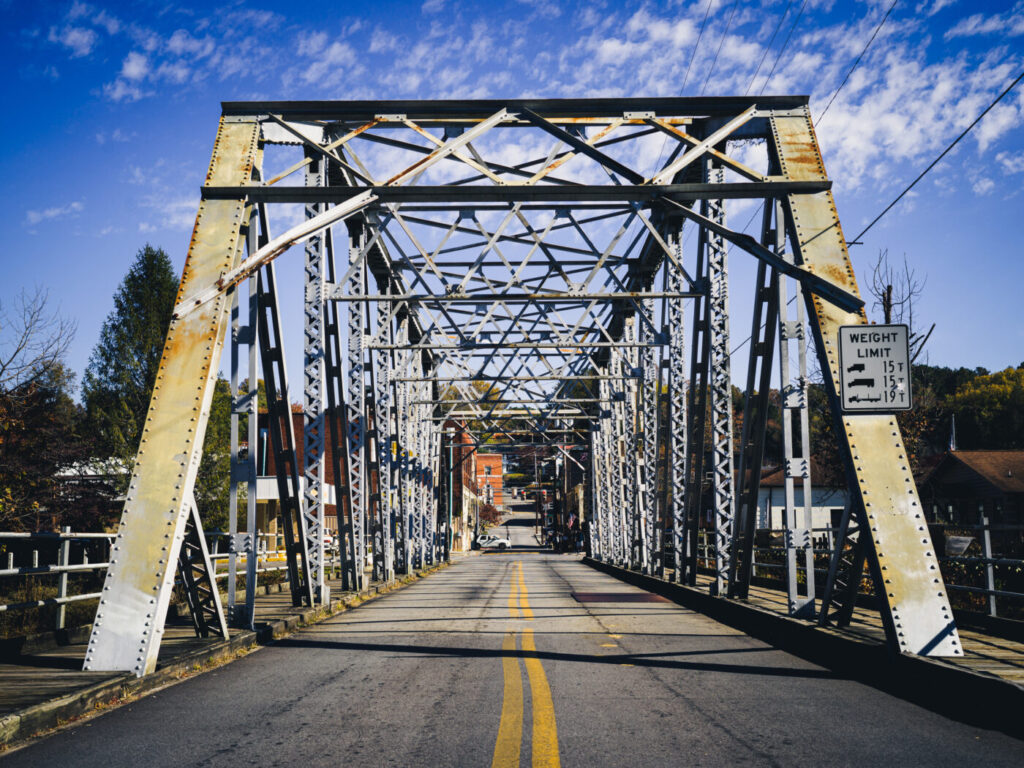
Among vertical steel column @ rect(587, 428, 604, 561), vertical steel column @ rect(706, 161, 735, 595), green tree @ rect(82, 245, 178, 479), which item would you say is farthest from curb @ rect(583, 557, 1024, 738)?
green tree @ rect(82, 245, 178, 479)

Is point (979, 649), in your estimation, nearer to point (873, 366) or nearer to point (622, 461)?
point (873, 366)

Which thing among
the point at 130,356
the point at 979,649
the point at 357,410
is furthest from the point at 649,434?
the point at 130,356

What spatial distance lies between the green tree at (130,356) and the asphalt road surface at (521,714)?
33091 millimetres

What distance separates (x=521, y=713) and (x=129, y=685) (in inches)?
138

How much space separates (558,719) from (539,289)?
18.3m

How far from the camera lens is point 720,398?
15164 mm

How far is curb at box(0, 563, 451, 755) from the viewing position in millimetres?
5781

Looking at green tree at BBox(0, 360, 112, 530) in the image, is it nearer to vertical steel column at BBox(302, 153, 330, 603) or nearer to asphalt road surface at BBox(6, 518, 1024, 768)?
vertical steel column at BBox(302, 153, 330, 603)

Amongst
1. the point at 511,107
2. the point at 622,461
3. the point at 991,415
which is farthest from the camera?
the point at 991,415

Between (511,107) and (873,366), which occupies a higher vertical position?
(511,107)

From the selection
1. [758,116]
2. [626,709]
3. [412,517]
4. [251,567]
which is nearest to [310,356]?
[251,567]

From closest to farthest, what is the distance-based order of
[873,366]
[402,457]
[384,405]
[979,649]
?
[979,649], [873,366], [384,405], [402,457]

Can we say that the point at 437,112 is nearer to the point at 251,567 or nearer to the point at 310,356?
the point at 310,356

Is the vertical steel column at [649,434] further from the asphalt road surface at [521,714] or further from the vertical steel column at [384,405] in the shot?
the asphalt road surface at [521,714]
